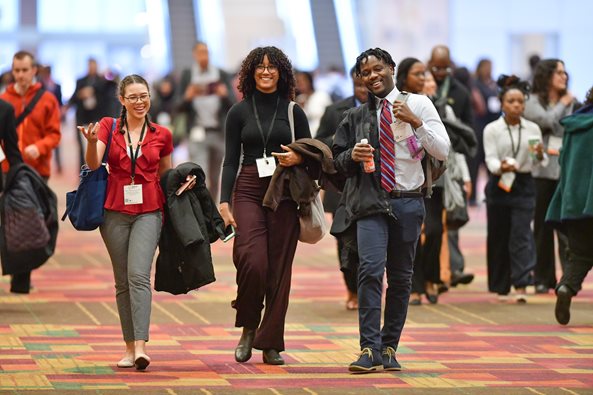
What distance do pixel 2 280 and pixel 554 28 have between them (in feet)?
86.2

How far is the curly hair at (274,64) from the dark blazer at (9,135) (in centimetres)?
284

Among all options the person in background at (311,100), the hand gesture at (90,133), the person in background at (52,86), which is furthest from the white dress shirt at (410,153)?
the person in background at (52,86)

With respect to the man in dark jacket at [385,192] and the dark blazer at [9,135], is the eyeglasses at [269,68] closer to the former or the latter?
the man in dark jacket at [385,192]

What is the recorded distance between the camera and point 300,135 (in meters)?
8.25

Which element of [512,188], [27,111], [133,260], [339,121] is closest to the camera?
[133,260]

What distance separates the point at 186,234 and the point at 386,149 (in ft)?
3.69

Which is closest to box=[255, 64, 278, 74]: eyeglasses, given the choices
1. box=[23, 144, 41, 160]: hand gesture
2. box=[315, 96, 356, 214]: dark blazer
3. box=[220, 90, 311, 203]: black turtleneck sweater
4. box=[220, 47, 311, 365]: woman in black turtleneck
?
box=[220, 47, 311, 365]: woman in black turtleneck

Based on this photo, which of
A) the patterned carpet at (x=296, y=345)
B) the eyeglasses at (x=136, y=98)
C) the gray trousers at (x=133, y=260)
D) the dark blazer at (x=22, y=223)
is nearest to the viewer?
the patterned carpet at (x=296, y=345)

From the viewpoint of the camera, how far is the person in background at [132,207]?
313 inches

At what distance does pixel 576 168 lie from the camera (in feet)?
31.8

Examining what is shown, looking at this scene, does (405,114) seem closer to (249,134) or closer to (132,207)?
(249,134)

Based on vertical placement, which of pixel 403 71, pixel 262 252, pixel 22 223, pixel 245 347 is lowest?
pixel 245 347

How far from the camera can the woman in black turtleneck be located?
815 cm

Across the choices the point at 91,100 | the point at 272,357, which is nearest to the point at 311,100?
the point at 91,100
